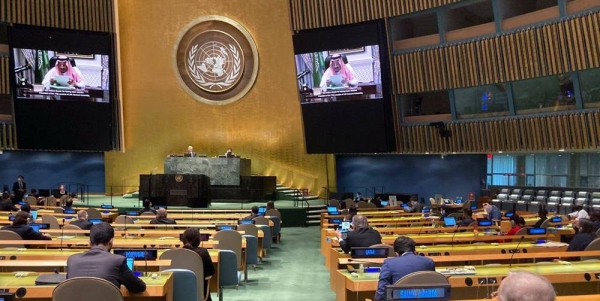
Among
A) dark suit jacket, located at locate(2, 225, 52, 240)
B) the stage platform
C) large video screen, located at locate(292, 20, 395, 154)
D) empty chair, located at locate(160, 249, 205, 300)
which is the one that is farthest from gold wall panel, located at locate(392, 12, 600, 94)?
dark suit jacket, located at locate(2, 225, 52, 240)

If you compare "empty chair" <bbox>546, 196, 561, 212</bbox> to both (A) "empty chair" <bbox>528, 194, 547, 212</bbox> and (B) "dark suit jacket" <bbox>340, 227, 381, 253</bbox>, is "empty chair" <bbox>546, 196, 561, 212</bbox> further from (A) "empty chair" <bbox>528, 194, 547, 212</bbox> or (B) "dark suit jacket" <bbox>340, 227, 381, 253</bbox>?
→ (B) "dark suit jacket" <bbox>340, 227, 381, 253</bbox>

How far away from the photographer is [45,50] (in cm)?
2102

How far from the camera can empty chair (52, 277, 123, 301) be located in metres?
4.13

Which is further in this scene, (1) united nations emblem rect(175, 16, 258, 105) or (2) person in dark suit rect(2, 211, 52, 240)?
(1) united nations emblem rect(175, 16, 258, 105)

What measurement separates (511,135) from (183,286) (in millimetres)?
14980

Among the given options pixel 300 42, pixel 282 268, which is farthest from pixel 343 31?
pixel 282 268

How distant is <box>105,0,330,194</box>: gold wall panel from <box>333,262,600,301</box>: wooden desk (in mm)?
17509

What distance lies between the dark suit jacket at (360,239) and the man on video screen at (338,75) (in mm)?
13456

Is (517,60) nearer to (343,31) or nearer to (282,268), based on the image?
(343,31)

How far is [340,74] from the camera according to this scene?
20922 millimetres

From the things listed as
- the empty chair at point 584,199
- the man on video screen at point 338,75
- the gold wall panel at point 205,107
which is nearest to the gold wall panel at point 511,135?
the empty chair at point 584,199

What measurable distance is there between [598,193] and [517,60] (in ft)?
14.2

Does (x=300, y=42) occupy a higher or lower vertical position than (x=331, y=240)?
higher

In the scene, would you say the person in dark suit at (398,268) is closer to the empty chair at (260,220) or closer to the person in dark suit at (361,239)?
the person in dark suit at (361,239)
